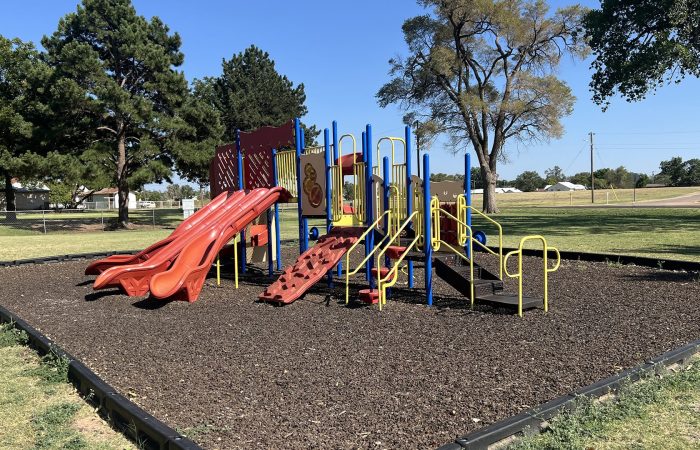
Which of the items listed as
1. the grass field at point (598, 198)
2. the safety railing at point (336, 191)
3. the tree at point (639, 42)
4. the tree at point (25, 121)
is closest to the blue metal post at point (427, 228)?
the safety railing at point (336, 191)

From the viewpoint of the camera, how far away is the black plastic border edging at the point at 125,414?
3252 mm

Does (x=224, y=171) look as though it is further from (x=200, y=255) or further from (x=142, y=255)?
(x=200, y=255)

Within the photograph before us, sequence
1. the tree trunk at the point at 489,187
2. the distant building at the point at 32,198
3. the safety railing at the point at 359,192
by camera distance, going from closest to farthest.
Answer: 1. the safety railing at the point at 359,192
2. the tree trunk at the point at 489,187
3. the distant building at the point at 32,198

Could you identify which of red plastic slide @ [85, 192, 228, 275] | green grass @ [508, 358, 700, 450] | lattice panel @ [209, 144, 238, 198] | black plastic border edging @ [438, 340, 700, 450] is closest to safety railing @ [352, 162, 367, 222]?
red plastic slide @ [85, 192, 228, 275]

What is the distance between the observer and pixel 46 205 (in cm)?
7606

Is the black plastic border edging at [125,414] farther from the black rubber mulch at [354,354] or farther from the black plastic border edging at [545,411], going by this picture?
the black plastic border edging at [545,411]

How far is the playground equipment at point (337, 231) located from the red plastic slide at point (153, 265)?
0.02m

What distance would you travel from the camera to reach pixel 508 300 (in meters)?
7.21

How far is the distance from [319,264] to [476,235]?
8.35 ft

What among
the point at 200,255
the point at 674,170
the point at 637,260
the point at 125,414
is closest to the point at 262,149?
the point at 200,255

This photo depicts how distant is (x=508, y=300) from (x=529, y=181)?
427ft

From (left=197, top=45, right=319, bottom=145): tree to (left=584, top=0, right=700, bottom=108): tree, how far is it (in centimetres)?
2467

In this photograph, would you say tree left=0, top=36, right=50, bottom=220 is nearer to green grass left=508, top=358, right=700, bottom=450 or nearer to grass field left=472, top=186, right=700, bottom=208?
green grass left=508, top=358, right=700, bottom=450

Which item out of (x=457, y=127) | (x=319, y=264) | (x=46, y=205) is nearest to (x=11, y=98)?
(x=457, y=127)
